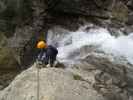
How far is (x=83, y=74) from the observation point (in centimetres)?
1041

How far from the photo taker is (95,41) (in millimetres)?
16734

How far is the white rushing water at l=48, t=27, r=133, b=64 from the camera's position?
15.4 m

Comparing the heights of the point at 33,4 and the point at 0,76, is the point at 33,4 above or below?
above

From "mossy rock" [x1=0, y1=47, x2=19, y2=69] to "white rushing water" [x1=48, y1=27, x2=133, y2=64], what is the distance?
7.43ft

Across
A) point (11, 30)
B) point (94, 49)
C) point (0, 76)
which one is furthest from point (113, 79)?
point (11, 30)

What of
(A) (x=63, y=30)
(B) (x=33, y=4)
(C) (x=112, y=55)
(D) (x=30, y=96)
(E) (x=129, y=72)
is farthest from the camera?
(A) (x=63, y=30)

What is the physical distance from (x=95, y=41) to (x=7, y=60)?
4.79m

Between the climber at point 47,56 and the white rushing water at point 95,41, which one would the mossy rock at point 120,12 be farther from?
the climber at point 47,56

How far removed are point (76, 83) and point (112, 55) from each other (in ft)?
19.2

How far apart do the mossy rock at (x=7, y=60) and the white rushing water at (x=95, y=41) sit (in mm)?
2266

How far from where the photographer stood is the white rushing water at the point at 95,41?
15.4 metres

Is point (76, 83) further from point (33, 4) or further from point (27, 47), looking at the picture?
point (33, 4)

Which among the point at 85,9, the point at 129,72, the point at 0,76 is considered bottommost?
the point at 0,76

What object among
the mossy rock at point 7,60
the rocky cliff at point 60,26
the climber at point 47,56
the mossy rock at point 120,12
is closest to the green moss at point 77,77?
the rocky cliff at point 60,26
